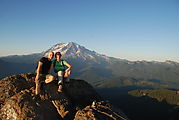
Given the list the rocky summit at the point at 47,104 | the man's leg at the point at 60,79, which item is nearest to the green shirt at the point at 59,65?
the man's leg at the point at 60,79

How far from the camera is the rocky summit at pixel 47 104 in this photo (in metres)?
11.2

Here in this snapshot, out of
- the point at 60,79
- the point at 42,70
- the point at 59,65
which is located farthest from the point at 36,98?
the point at 59,65

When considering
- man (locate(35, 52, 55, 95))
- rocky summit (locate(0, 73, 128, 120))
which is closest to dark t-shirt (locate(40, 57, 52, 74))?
man (locate(35, 52, 55, 95))

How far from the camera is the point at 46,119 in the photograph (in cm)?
1152

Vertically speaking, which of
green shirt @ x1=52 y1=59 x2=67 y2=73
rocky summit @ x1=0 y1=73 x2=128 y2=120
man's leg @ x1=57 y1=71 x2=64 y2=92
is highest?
green shirt @ x1=52 y1=59 x2=67 y2=73

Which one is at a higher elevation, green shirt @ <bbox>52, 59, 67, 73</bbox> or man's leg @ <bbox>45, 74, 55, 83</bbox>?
green shirt @ <bbox>52, 59, 67, 73</bbox>

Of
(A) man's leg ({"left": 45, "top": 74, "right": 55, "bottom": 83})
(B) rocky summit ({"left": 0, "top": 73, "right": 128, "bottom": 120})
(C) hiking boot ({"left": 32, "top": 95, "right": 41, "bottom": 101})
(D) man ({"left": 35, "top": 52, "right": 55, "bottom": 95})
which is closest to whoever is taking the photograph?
(B) rocky summit ({"left": 0, "top": 73, "right": 128, "bottom": 120})

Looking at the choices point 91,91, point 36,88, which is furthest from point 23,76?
point 91,91

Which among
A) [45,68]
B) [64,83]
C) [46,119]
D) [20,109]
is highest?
[45,68]

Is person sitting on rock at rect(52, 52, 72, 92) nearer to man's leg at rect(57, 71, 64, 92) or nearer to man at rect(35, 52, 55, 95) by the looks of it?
man's leg at rect(57, 71, 64, 92)

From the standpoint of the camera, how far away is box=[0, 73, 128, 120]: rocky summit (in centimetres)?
1121

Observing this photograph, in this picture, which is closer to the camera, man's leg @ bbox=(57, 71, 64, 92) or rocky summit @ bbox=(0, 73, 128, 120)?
rocky summit @ bbox=(0, 73, 128, 120)

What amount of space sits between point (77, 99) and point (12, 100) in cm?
533

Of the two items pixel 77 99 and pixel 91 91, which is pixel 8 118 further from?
pixel 91 91
